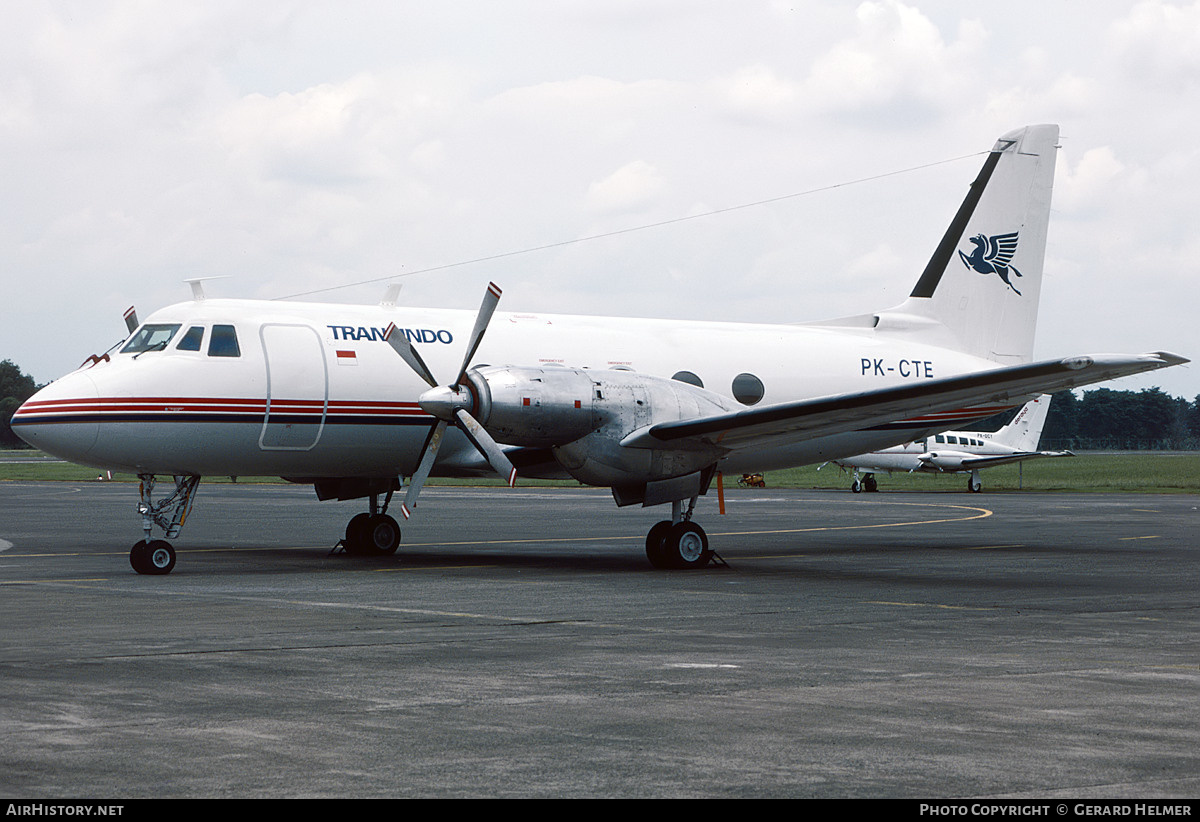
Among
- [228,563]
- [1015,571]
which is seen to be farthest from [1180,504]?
[228,563]

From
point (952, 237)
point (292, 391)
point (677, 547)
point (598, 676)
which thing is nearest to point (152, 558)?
point (292, 391)

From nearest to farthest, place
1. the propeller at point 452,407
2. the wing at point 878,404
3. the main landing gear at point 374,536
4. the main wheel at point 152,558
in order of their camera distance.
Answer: the wing at point 878,404 < the main wheel at point 152,558 < the propeller at point 452,407 < the main landing gear at point 374,536

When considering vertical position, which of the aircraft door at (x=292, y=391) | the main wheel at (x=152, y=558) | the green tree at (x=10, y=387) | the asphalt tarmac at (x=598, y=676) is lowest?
the asphalt tarmac at (x=598, y=676)

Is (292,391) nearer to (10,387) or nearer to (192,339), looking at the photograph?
(192,339)

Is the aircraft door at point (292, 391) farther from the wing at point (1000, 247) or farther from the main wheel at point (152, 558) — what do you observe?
the wing at point (1000, 247)

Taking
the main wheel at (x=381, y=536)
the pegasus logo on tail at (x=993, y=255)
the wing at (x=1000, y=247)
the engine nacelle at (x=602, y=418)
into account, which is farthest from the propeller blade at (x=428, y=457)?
the wing at (x=1000, y=247)

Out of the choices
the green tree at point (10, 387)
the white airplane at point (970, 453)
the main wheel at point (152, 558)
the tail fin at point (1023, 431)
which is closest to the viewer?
the main wheel at point (152, 558)

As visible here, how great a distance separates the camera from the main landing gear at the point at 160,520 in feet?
58.8

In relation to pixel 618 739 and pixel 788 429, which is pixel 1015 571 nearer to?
pixel 788 429

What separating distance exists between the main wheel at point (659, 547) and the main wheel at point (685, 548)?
3 centimetres

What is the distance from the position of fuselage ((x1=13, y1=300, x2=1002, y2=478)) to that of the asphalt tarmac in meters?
1.71

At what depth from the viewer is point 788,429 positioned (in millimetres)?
19031

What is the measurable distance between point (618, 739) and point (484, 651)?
3.68 m
